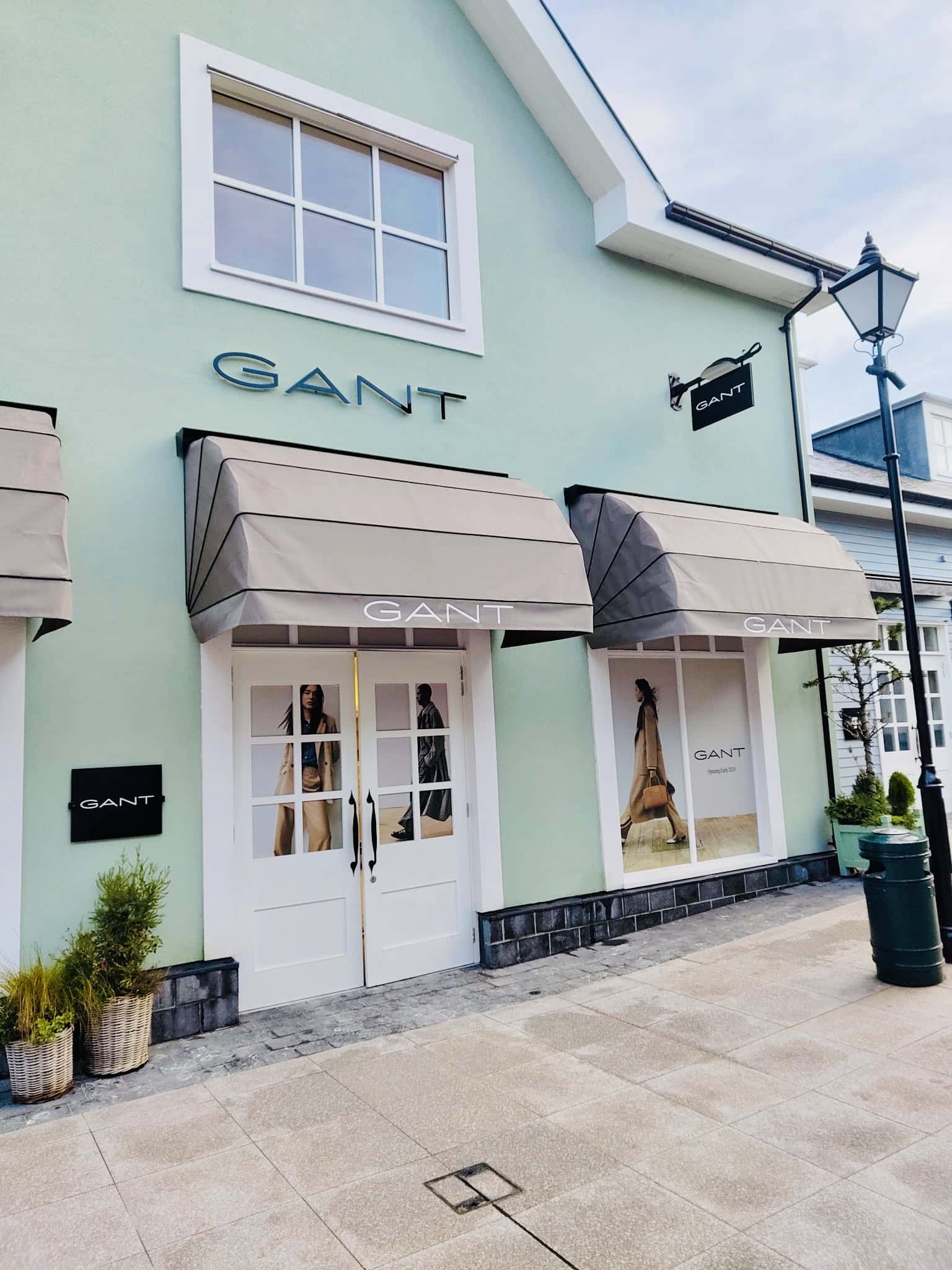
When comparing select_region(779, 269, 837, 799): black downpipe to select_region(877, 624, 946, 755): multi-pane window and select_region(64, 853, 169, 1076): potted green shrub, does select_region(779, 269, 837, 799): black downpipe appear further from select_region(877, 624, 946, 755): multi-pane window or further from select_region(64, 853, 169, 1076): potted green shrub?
select_region(64, 853, 169, 1076): potted green shrub

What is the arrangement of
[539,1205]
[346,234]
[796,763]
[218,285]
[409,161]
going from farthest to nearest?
[796,763], [409,161], [346,234], [218,285], [539,1205]

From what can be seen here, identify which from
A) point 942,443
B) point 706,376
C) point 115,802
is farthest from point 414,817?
point 942,443

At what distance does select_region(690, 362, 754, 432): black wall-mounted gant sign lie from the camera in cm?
900

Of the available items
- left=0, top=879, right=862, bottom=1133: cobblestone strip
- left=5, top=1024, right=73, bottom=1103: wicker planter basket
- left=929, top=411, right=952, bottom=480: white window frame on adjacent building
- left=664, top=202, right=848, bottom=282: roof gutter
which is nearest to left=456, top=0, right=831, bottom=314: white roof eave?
left=664, top=202, right=848, bottom=282: roof gutter

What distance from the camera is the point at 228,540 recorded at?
5656 millimetres

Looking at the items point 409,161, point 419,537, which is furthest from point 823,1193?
point 409,161

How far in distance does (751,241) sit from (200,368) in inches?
276

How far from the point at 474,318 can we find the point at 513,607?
3.44 m

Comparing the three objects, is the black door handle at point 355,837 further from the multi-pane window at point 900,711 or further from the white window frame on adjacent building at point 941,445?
the white window frame on adjacent building at point 941,445

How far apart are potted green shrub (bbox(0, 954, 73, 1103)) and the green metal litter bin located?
575cm

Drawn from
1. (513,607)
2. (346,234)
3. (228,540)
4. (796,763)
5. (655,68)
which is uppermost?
(655,68)

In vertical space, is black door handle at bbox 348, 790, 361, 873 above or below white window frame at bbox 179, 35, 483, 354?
below

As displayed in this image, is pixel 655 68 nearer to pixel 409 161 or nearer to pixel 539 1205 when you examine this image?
pixel 409 161

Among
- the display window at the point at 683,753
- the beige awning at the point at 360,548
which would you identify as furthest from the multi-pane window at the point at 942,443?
the beige awning at the point at 360,548
